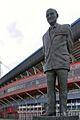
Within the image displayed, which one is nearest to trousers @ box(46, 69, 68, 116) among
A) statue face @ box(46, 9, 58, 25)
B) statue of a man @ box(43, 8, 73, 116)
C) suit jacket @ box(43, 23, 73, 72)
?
statue of a man @ box(43, 8, 73, 116)

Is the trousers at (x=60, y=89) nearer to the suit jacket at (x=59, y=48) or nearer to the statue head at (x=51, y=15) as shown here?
the suit jacket at (x=59, y=48)

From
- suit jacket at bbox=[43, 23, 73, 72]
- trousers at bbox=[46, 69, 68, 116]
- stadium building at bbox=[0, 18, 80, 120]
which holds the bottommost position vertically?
trousers at bbox=[46, 69, 68, 116]

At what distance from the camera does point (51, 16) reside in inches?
272

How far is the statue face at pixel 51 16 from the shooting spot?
271 inches

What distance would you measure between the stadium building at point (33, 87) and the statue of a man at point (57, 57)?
912 inches

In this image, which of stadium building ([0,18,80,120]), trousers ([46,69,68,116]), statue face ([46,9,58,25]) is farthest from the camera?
stadium building ([0,18,80,120])

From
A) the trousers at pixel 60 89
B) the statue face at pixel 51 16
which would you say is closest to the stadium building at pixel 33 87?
the trousers at pixel 60 89

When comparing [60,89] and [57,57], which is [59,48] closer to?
[57,57]

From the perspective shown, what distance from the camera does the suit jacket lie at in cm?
675

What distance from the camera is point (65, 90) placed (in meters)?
6.75

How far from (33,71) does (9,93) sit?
6287 millimetres

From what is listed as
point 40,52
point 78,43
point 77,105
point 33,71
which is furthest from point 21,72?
point 78,43

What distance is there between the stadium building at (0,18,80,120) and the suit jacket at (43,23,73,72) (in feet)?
76.4

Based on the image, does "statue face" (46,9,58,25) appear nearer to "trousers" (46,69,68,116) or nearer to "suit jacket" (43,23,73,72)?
"suit jacket" (43,23,73,72)
